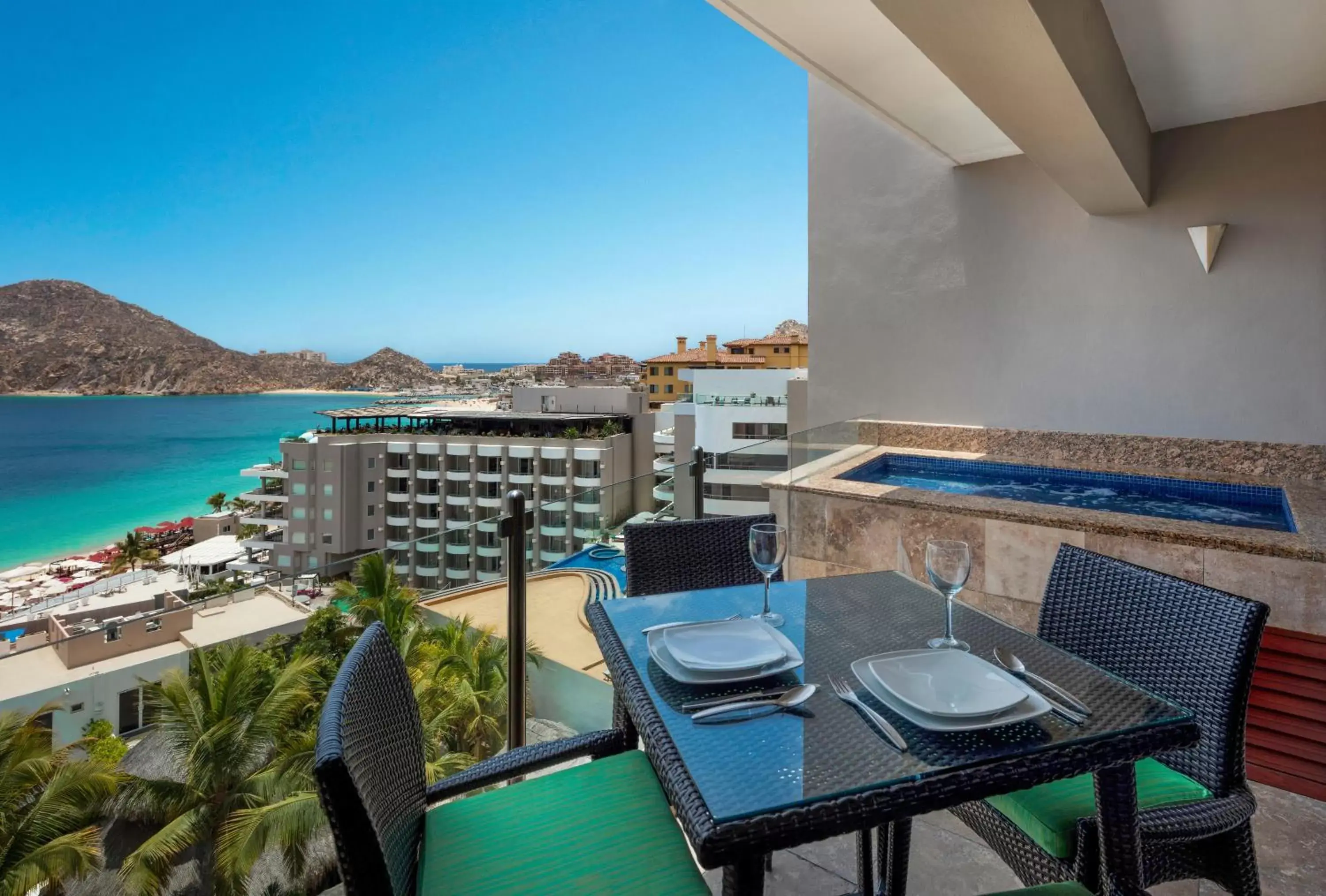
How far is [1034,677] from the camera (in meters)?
1.11

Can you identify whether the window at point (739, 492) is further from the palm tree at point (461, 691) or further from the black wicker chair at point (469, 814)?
the black wicker chair at point (469, 814)

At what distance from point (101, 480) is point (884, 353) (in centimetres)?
5062

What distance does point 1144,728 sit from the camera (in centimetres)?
96

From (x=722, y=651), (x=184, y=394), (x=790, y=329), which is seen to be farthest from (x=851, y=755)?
(x=184, y=394)

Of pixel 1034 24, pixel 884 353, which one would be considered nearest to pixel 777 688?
pixel 1034 24

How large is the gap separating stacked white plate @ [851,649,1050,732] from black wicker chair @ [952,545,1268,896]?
12.1 inches

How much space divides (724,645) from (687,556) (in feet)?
2.48

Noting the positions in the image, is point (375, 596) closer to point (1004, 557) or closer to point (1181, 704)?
point (1004, 557)

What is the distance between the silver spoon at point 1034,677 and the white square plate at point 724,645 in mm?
376

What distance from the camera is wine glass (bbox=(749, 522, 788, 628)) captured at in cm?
143

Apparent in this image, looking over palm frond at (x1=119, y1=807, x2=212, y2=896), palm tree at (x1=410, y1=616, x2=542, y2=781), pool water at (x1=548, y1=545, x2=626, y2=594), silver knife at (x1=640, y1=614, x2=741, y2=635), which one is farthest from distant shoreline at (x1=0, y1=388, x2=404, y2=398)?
silver knife at (x1=640, y1=614, x2=741, y2=635)

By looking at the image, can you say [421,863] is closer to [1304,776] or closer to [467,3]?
[1304,776]

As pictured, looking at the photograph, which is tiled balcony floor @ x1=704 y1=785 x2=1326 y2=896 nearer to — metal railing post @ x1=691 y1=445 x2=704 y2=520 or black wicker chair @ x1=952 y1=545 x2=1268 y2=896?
black wicker chair @ x1=952 y1=545 x2=1268 y2=896

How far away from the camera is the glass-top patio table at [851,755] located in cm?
81
